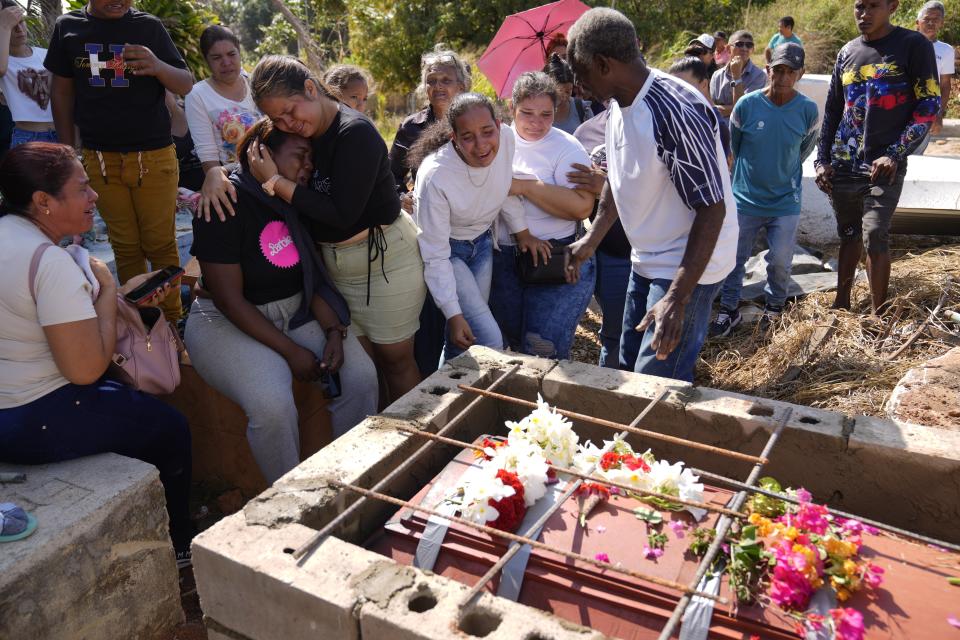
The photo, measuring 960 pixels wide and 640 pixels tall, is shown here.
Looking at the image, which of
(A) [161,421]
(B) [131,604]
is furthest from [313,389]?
(B) [131,604]

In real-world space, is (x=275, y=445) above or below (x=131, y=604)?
above

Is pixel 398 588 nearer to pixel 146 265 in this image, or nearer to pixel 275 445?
pixel 275 445

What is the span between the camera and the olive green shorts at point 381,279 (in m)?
3.71

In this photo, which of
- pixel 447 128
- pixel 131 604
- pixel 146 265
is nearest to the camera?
pixel 131 604

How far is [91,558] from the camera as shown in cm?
260

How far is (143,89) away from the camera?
442 cm

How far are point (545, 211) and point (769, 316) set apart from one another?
2.45 meters

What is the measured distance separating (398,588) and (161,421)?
5.45ft

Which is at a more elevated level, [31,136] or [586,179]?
[31,136]

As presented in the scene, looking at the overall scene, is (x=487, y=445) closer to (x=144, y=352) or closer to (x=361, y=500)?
(x=361, y=500)

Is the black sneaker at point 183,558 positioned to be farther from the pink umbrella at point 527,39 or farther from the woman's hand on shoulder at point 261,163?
the pink umbrella at point 527,39

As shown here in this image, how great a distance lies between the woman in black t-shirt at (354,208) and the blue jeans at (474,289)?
0.64 ft

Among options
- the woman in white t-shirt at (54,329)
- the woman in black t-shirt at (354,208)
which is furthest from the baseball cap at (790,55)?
the woman in white t-shirt at (54,329)

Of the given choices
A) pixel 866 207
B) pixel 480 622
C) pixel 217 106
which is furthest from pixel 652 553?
→ pixel 217 106
